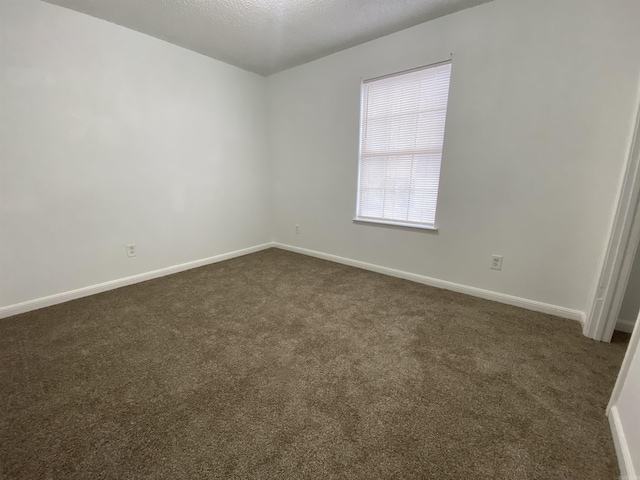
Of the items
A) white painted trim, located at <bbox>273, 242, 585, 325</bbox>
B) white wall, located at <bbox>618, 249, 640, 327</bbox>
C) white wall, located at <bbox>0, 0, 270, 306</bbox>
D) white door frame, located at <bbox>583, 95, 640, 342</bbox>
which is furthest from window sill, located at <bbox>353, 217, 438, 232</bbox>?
white wall, located at <bbox>0, 0, 270, 306</bbox>

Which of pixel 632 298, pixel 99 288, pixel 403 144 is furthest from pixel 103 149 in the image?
pixel 632 298

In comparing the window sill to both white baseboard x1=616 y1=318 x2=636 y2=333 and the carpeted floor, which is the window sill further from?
white baseboard x1=616 y1=318 x2=636 y2=333

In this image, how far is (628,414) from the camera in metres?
1.03

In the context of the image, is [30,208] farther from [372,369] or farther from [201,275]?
[372,369]

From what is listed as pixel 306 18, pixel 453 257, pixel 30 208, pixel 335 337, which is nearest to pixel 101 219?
pixel 30 208

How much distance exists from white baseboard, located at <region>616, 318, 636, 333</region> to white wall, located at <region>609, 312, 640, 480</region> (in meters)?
1.09

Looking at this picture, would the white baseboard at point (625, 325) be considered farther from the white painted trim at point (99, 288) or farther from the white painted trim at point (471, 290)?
the white painted trim at point (99, 288)

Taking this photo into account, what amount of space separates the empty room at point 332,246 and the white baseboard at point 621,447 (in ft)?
0.04

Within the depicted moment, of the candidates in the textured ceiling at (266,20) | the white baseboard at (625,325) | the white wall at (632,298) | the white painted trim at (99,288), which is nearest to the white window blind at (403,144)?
the textured ceiling at (266,20)

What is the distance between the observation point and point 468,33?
6.99ft

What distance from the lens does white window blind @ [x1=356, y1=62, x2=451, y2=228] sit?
243cm

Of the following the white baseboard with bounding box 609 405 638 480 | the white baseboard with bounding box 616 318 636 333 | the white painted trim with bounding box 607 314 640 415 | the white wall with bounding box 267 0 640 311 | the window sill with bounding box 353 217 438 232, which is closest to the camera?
the white baseboard with bounding box 609 405 638 480

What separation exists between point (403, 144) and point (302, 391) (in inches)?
93.7

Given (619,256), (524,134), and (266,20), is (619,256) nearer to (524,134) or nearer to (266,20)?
(524,134)
